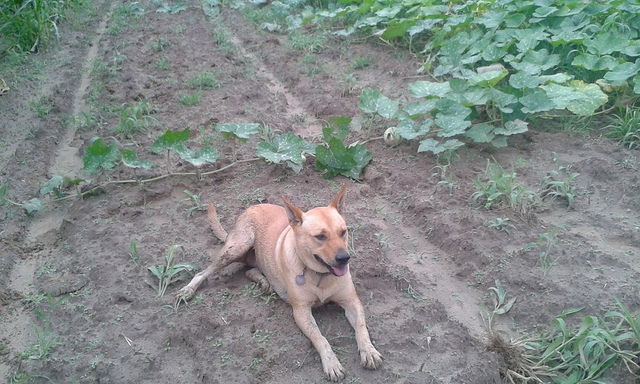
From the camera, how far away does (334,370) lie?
3.21 meters

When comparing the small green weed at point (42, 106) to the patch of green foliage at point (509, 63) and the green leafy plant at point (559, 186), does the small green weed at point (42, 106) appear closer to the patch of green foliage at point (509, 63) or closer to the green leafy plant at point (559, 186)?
the patch of green foliage at point (509, 63)

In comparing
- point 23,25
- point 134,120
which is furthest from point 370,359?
point 23,25

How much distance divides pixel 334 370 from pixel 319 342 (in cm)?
21

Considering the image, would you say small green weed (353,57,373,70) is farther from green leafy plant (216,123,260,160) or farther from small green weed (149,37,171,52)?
small green weed (149,37,171,52)

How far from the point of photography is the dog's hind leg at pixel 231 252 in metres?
4.00

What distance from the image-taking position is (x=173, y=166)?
5.61 m

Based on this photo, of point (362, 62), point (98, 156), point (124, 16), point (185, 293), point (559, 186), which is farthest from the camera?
point (124, 16)

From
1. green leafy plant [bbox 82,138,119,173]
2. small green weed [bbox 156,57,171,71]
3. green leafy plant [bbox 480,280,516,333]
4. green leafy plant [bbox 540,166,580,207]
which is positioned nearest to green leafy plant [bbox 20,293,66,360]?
green leafy plant [bbox 82,138,119,173]

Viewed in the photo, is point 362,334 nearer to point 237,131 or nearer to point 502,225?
point 502,225

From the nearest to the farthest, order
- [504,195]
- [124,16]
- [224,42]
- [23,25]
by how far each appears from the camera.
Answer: [504,195], [23,25], [224,42], [124,16]

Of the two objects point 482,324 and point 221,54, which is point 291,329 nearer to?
point 482,324

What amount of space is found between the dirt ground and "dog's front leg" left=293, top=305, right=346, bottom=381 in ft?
0.26

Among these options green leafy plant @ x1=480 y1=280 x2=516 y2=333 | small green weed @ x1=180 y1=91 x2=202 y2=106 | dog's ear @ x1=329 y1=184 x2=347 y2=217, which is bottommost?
green leafy plant @ x1=480 y1=280 x2=516 y2=333

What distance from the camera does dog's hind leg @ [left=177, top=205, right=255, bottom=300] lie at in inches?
157
